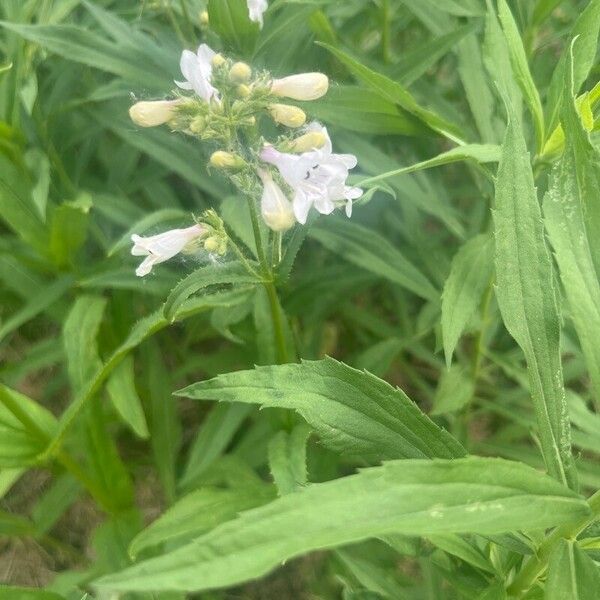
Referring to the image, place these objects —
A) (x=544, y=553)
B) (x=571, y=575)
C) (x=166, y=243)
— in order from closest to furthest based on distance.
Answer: (x=571, y=575), (x=544, y=553), (x=166, y=243)

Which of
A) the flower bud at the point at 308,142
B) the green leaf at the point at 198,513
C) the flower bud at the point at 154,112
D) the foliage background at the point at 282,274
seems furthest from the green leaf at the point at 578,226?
the green leaf at the point at 198,513

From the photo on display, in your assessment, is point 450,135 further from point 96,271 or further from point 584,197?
point 96,271

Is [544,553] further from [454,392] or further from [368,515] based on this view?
[454,392]

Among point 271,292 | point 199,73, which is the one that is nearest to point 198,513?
point 271,292

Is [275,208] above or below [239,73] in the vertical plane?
below

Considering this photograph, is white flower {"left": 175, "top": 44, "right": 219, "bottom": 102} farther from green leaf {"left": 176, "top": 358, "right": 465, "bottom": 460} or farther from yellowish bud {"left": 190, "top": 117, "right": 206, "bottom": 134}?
green leaf {"left": 176, "top": 358, "right": 465, "bottom": 460}

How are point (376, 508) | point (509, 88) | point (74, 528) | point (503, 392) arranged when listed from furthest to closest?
point (74, 528)
point (503, 392)
point (509, 88)
point (376, 508)

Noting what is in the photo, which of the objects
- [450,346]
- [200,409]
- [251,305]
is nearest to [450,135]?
[450,346]
